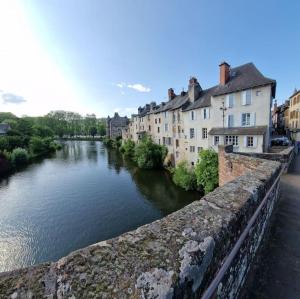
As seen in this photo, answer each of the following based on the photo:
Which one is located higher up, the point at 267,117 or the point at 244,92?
the point at 244,92

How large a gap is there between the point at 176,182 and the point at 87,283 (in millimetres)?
24783

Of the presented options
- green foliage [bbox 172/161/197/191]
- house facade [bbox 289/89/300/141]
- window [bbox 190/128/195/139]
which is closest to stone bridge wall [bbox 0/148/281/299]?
green foliage [bbox 172/161/197/191]

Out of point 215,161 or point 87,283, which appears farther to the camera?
point 215,161

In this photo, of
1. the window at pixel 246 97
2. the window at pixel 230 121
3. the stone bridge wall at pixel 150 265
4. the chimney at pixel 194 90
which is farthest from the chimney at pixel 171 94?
the stone bridge wall at pixel 150 265

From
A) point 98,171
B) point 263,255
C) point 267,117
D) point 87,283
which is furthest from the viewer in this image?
point 98,171

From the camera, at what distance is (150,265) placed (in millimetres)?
1313

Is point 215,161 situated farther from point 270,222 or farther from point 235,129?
point 270,222

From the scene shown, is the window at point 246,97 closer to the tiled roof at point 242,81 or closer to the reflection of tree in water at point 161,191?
the tiled roof at point 242,81

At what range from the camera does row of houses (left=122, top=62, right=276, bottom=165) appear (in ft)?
60.9

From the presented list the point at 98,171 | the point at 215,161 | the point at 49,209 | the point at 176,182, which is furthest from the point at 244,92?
the point at 98,171

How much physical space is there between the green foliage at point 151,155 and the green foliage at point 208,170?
1460 cm

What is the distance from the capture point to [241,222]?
7.61ft

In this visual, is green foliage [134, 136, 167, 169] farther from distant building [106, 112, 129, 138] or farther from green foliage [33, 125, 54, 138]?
distant building [106, 112, 129, 138]

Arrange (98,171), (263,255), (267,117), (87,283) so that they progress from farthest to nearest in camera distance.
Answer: (98,171), (267,117), (263,255), (87,283)
